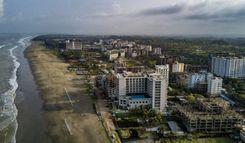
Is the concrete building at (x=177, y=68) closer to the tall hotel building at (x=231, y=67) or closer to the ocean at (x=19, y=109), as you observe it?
the tall hotel building at (x=231, y=67)

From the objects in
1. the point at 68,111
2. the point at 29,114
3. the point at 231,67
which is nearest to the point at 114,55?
the point at 231,67

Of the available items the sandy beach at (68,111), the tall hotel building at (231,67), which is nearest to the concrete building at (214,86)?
the tall hotel building at (231,67)

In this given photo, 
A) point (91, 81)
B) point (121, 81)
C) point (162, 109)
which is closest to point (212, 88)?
point (162, 109)

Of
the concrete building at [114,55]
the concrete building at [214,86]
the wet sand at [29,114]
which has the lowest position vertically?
the wet sand at [29,114]

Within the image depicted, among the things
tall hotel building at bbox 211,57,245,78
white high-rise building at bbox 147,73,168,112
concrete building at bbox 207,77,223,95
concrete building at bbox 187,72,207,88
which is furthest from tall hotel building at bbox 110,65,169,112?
tall hotel building at bbox 211,57,245,78

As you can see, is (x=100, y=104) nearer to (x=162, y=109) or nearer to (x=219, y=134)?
(x=162, y=109)

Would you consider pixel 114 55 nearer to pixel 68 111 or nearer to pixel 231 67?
pixel 231 67

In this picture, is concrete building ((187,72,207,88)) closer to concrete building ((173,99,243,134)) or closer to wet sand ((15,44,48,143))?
concrete building ((173,99,243,134))
